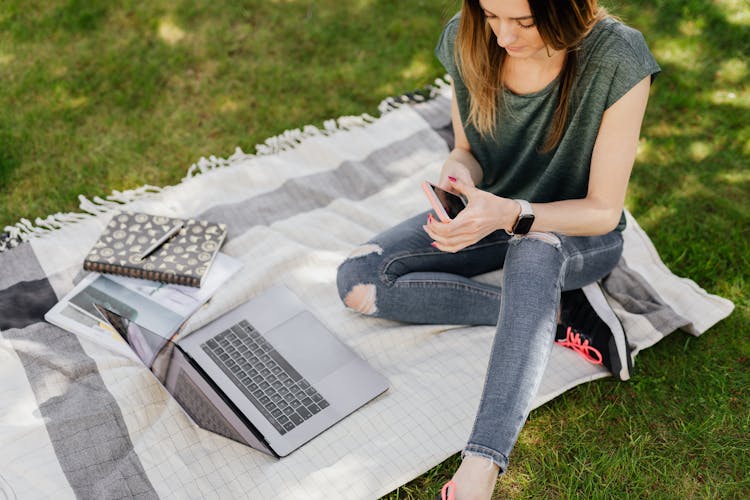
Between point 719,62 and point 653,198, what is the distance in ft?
3.60

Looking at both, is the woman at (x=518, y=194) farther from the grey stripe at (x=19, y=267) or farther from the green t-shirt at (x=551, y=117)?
the grey stripe at (x=19, y=267)

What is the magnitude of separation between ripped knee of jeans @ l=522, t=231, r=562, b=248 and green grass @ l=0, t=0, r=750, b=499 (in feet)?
1.98

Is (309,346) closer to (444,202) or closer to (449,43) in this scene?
(444,202)

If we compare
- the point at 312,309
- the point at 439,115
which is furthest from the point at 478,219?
the point at 439,115

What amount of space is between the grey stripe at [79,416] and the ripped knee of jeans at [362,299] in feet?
2.68

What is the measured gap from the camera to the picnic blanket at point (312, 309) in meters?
2.01

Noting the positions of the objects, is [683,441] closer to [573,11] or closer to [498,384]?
[498,384]

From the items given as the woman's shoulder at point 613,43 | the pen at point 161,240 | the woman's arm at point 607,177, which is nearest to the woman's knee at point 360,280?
the woman's arm at point 607,177

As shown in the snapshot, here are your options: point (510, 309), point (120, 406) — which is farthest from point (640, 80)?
point (120, 406)

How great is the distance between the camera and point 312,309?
98.0 inches

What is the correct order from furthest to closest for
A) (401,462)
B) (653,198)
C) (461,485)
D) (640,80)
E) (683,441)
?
1. (653,198)
2. (683,441)
3. (401,462)
4. (640,80)
5. (461,485)

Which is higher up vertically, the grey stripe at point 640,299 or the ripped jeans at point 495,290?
the ripped jeans at point 495,290

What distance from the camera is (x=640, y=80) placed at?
1.88 m

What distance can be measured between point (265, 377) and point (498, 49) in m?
1.25
